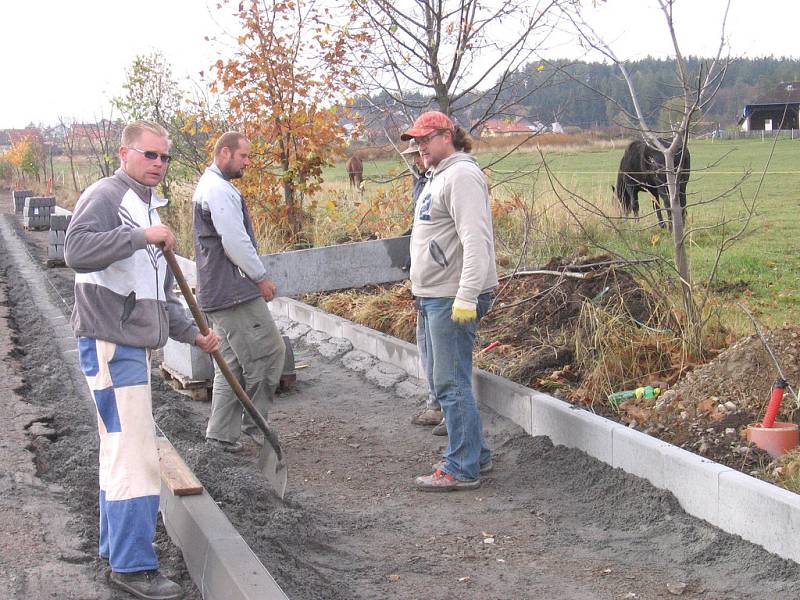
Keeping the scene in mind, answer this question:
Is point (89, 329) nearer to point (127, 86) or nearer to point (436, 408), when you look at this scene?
point (436, 408)

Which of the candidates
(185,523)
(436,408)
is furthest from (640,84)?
(185,523)

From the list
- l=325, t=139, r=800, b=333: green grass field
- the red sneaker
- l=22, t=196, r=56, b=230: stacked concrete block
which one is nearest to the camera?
the red sneaker

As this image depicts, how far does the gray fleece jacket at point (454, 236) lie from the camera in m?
5.41

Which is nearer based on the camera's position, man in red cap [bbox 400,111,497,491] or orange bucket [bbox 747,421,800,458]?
orange bucket [bbox 747,421,800,458]

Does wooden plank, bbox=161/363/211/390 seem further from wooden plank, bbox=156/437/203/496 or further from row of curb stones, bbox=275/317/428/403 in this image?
wooden plank, bbox=156/437/203/496

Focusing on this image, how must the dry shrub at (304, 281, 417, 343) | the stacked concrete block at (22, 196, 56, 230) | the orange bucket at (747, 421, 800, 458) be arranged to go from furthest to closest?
1. the stacked concrete block at (22, 196, 56, 230)
2. the dry shrub at (304, 281, 417, 343)
3. the orange bucket at (747, 421, 800, 458)

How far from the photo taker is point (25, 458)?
629cm

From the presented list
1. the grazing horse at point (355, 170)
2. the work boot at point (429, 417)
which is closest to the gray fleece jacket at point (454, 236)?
the work boot at point (429, 417)

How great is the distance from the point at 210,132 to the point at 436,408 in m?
9.54

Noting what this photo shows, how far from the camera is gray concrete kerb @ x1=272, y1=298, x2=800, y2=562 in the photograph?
4.36 metres

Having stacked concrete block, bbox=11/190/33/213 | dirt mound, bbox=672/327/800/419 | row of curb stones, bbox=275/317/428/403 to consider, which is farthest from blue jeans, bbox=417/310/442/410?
stacked concrete block, bbox=11/190/33/213

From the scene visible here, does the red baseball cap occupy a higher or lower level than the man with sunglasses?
higher

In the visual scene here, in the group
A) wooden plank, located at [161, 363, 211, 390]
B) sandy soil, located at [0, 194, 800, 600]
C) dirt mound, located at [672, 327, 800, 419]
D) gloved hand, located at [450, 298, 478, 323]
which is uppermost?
gloved hand, located at [450, 298, 478, 323]

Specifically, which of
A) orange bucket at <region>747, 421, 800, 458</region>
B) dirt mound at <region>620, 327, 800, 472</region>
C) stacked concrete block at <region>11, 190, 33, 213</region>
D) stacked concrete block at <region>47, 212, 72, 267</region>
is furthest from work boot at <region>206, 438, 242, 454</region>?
stacked concrete block at <region>11, 190, 33, 213</region>
